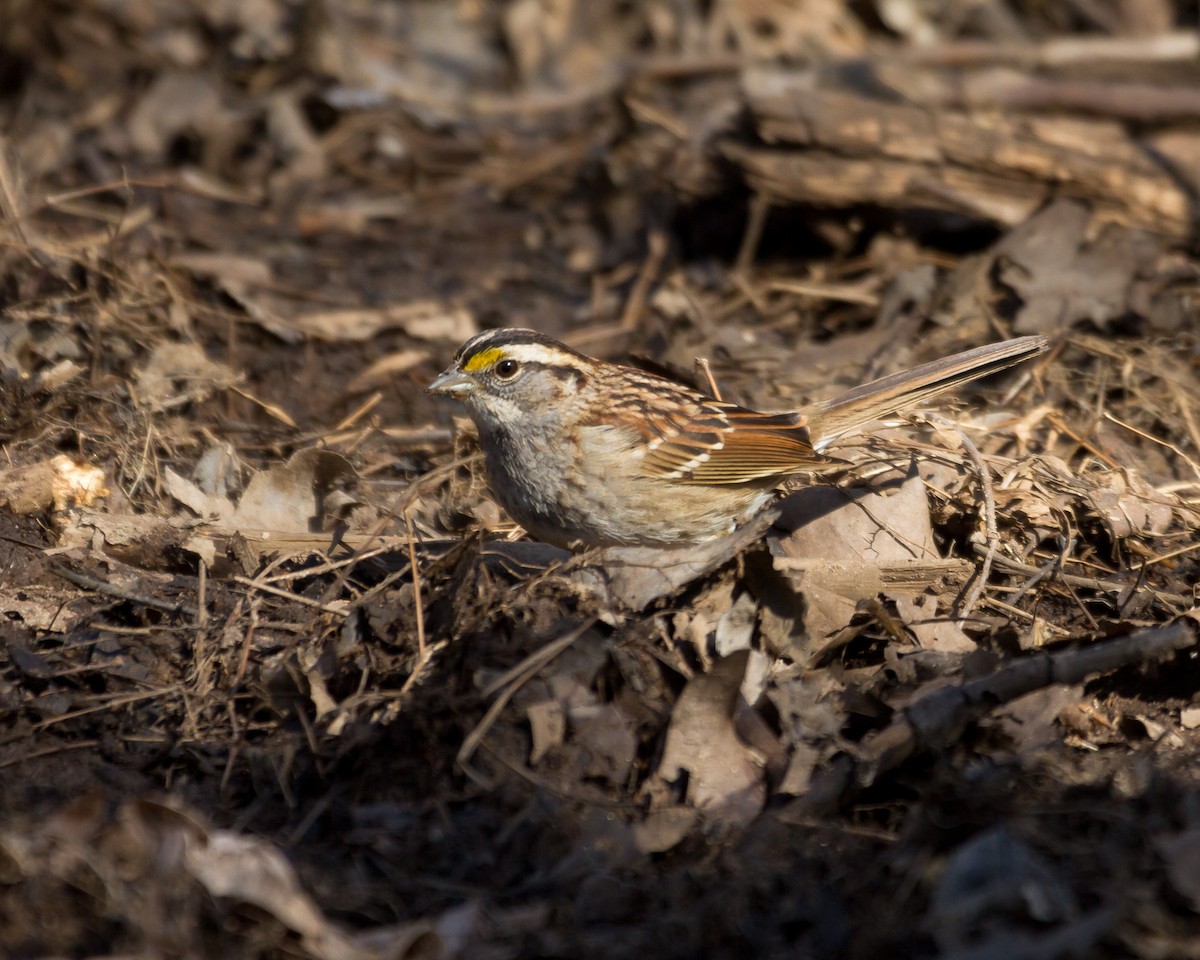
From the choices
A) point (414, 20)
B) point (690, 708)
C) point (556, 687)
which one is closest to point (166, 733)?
point (556, 687)

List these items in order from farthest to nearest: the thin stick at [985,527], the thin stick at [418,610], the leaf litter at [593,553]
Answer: the thin stick at [985,527], the thin stick at [418,610], the leaf litter at [593,553]

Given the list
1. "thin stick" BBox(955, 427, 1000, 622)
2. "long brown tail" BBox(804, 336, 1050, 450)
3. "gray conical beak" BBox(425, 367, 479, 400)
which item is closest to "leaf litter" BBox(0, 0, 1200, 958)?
"thin stick" BBox(955, 427, 1000, 622)

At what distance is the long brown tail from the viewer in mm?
5023

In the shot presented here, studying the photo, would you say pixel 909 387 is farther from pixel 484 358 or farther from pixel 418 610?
pixel 418 610

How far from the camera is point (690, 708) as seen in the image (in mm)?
3713

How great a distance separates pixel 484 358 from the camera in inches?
200

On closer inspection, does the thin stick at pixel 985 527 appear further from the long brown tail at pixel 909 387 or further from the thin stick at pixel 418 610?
the thin stick at pixel 418 610

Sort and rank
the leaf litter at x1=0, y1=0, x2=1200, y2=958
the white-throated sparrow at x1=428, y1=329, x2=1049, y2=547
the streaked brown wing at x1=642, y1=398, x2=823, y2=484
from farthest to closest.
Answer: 1. the streaked brown wing at x1=642, y1=398, x2=823, y2=484
2. the white-throated sparrow at x1=428, y1=329, x2=1049, y2=547
3. the leaf litter at x1=0, y1=0, x2=1200, y2=958

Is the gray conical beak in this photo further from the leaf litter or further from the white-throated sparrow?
the leaf litter

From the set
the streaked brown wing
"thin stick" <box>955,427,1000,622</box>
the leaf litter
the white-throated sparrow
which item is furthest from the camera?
the streaked brown wing

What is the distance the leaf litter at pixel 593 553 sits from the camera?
315 cm

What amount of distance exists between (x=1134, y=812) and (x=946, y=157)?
465 centimetres

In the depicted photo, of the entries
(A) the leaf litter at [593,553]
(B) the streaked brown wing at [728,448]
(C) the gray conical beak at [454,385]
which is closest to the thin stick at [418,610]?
(A) the leaf litter at [593,553]

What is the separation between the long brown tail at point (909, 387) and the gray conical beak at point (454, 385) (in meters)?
1.31
